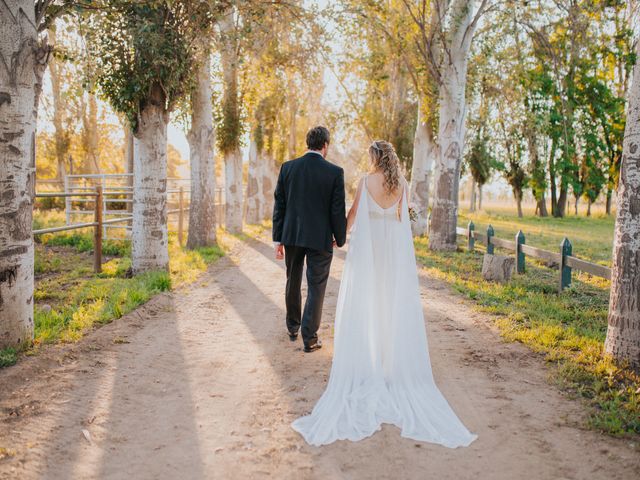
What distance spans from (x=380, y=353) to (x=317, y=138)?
89.0 inches

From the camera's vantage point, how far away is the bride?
13.3 feet

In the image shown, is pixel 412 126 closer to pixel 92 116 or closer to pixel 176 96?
pixel 176 96

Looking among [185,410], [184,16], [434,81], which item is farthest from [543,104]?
[185,410]

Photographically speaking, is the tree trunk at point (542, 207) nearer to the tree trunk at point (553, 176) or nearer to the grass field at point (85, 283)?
the tree trunk at point (553, 176)

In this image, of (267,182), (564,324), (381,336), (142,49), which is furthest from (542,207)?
(381,336)

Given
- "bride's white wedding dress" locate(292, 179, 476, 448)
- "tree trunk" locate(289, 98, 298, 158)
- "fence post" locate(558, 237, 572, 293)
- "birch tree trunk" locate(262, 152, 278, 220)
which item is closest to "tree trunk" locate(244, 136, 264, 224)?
"birch tree trunk" locate(262, 152, 278, 220)

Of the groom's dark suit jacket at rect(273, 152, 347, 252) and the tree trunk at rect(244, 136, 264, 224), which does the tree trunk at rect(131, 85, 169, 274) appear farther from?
the tree trunk at rect(244, 136, 264, 224)

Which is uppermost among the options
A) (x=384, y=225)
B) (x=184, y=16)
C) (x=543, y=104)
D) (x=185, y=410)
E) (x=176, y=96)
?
(x=543, y=104)

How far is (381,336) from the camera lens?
5.03 m

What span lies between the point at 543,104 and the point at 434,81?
69.1ft

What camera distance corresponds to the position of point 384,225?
5.25 meters

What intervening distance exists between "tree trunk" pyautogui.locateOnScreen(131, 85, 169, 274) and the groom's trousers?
452 centimetres

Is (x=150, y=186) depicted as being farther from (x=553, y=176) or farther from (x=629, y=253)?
(x=553, y=176)

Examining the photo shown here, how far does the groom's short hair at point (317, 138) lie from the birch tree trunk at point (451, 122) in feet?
28.6
